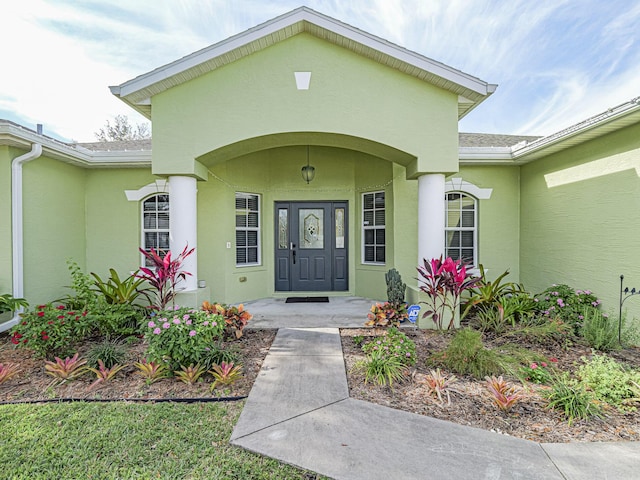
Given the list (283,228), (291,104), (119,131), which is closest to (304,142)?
(291,104)

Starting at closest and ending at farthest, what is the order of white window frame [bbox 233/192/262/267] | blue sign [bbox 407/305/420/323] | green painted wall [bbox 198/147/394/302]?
blue sign [bbox 407/305/420/323]
green painted wall [bbox 198/147/394/302]
white window frame [bbox 233/192/262/267]

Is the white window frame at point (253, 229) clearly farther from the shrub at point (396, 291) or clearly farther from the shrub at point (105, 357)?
the shrub at point (105, 357)

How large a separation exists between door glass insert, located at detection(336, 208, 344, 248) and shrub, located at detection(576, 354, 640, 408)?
17.7ft

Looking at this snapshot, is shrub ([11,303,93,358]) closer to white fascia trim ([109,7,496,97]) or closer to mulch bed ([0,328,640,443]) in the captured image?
mulch bed ([0,328,640,443])

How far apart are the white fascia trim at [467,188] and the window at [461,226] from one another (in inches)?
6.4

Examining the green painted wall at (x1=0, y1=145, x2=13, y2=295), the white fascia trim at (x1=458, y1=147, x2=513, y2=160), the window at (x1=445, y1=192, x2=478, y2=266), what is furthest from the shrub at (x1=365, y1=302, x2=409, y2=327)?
the green painted wall at (x1=0, y1=145, x2=13, y2=295)

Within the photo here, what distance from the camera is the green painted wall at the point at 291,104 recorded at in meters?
5.45

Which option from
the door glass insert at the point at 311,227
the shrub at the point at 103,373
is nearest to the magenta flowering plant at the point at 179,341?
the shrub at the point at 103,373

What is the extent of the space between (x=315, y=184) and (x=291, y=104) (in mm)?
2936

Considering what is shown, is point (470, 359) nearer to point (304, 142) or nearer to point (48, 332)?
point (304, 142)

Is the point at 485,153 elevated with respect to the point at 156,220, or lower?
elevated

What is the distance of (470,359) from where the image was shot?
3.95 metres

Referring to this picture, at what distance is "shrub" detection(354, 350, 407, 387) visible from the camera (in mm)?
3674

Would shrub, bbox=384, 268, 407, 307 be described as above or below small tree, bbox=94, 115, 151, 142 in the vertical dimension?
below
